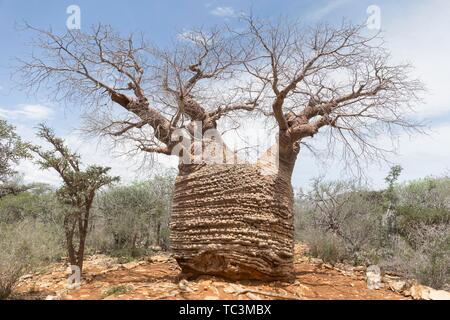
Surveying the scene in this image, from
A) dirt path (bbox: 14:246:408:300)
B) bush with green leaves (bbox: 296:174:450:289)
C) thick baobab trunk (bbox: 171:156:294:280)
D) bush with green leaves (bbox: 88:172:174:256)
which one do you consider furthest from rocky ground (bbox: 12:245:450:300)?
bush with green leaves (bbox: 88:172:174:256)

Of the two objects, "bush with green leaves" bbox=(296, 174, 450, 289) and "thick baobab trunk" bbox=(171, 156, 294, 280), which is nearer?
"thick baobab trunk" bbox=(171, 156, 294, 280)

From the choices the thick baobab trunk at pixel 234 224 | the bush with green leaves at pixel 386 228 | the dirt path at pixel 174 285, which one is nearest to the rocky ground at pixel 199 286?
the dirt path at pixel 174 285

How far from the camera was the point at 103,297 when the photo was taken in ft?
13.1

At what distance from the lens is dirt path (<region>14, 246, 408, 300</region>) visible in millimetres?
4102

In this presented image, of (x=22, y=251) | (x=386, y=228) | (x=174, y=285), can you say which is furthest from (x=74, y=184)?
(x=386, y=228)

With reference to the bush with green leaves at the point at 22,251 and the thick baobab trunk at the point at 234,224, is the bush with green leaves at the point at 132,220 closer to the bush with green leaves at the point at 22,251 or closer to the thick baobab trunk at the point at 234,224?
the bush with green leaves at the point at 22,251

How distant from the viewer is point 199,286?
4406 millimetres

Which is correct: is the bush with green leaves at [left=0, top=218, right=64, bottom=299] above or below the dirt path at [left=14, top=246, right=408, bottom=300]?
above

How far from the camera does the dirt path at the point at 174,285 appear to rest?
13.5ft

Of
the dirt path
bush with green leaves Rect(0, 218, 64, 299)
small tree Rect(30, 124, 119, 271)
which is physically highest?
small tree Rect(30, 124, 119, 271)

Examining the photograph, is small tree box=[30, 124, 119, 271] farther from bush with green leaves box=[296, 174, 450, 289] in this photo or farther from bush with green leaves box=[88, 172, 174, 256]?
bush with green leaves box=[296, 174, 450, 289]

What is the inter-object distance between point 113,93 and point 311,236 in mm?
5564

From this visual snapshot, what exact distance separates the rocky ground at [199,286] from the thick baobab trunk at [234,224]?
0.71 feet
